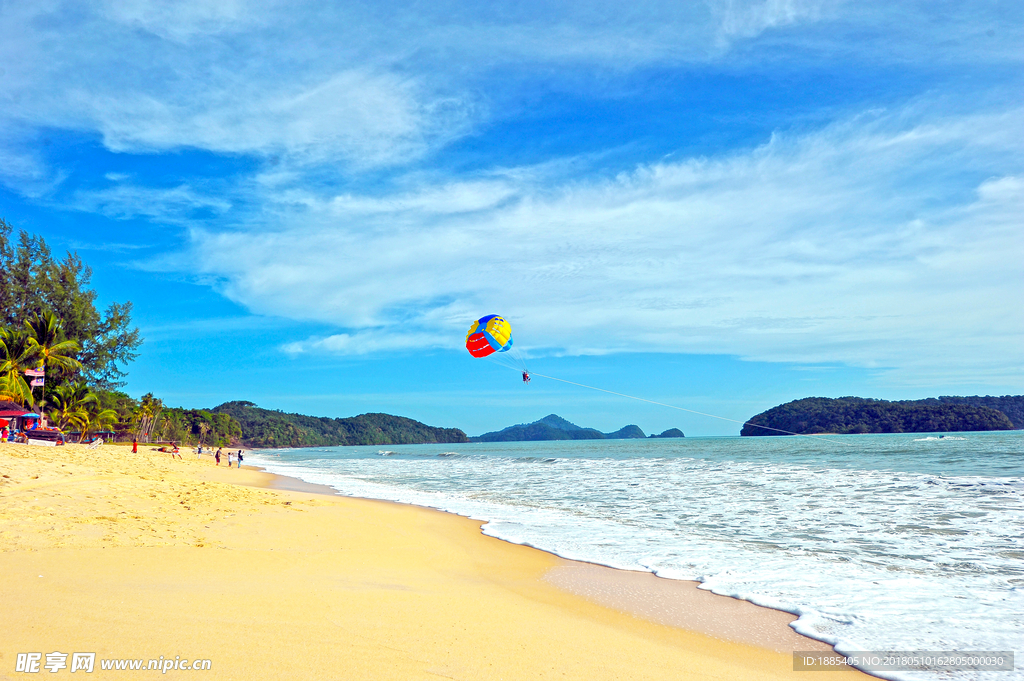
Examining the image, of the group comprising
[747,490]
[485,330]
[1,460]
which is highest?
[485,330]

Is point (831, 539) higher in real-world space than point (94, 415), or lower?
lower

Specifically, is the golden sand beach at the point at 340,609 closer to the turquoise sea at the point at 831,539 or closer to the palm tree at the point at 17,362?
the turquoise sea at the point at 831,539

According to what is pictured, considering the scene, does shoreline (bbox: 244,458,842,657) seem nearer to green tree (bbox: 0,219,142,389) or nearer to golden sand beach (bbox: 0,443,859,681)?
golden sand beach (bbox: 0,443,859,681)

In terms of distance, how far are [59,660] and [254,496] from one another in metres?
10.5

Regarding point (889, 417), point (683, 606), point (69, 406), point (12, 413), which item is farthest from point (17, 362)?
point (889, 417)

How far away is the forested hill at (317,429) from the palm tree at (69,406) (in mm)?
106419

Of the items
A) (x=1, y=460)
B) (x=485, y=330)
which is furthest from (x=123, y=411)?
(x=485, y=330)

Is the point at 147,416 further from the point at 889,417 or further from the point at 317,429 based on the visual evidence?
the point at 317,429

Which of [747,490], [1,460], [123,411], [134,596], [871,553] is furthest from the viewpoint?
[123,411]

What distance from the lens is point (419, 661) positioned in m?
3.68

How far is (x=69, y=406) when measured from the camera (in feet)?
117

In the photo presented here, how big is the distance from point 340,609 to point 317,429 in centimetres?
18295

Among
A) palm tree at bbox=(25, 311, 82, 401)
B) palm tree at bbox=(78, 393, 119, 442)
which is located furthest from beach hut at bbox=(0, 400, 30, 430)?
palm tree at bbox=(78, 393, 119, 442)

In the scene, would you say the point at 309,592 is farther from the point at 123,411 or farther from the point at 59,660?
the point at 123,411
